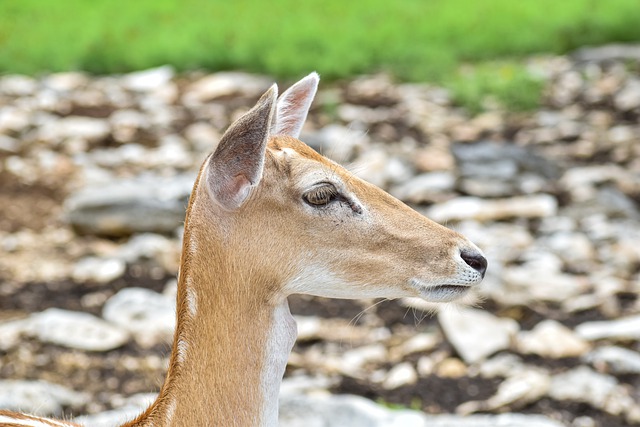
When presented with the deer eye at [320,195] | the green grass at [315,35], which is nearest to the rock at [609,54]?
the green grass at [315,35]

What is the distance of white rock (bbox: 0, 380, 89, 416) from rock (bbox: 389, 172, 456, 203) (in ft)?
12.9

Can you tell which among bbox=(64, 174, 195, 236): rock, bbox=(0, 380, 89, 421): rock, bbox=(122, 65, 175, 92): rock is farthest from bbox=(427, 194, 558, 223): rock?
bbox=(122, 65, 175, 92): rock

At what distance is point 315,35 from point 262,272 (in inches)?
439

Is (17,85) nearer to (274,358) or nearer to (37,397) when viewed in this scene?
(37,397)

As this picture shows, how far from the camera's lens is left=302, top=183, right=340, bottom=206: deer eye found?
9.89ft

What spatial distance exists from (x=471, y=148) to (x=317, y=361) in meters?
4.00

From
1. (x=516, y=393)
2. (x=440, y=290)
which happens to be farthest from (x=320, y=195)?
(x=516, y=393)

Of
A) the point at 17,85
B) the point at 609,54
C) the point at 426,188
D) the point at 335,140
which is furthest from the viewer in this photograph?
the point at 609,54

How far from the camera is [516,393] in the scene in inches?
213

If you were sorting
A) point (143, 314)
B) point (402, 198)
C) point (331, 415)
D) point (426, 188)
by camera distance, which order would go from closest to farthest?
point (331, 415), point (143, 314), point (402, 198), point (426, 188)

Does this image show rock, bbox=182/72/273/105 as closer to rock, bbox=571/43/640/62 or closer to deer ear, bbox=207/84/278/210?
rock, bbox=571/43/640/62

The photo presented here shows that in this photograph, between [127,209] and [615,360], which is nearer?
[615,360]

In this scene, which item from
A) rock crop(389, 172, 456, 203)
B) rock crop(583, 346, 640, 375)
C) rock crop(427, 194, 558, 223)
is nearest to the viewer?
rock crop(583, 346, 640, 375)

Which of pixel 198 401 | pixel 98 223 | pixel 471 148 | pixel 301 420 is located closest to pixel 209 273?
pixel 198 401
